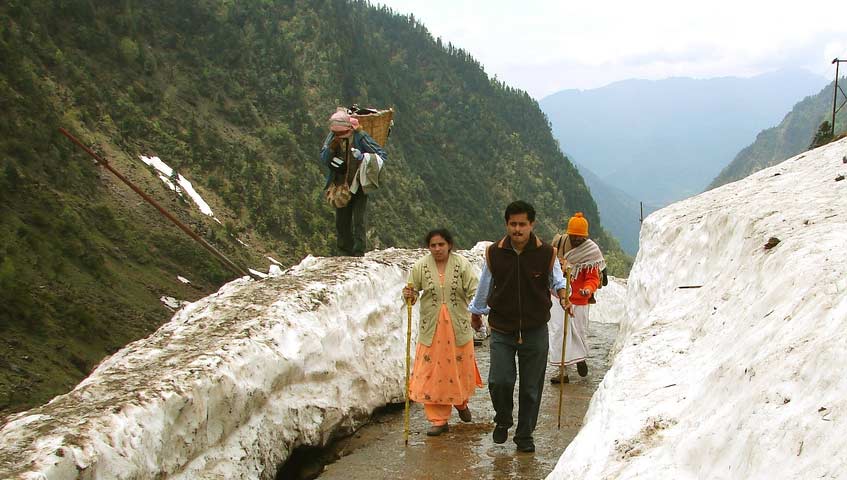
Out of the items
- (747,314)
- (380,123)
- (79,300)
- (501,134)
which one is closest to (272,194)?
(79,300)

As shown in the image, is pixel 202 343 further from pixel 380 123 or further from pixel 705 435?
pixel 380 123

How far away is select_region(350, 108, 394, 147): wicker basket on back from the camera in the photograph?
9330 millimetres

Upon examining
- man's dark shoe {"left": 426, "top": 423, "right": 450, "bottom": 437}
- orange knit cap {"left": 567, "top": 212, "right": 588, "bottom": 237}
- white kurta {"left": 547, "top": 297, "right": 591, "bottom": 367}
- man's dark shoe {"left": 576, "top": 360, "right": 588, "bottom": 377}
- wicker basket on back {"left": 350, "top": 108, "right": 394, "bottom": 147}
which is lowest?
man's dark shoe {"left": 426, "top": 423, "right": 450, "bottom": 437}

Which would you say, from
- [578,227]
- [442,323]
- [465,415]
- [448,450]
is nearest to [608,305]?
[578,227]

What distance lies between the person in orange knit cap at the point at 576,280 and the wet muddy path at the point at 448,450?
0.63 metres

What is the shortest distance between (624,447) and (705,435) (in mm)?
541

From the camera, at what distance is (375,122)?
9.52 m

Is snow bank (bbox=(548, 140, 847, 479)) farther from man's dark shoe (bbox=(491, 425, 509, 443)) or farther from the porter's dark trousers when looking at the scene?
the porter's dark trousers

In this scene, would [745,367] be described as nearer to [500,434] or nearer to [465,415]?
[500,434]

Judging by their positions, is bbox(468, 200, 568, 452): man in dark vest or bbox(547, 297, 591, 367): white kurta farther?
bbox(547, 297, 591, 367): white kurta

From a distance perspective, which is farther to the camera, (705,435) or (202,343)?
(202,343)

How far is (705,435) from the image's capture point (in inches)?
121

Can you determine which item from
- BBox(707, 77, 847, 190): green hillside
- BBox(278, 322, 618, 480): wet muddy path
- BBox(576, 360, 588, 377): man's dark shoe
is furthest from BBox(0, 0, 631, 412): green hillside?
BBox(707, 77, 847, 190): green hillside

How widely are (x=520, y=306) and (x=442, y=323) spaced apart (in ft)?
3.39
